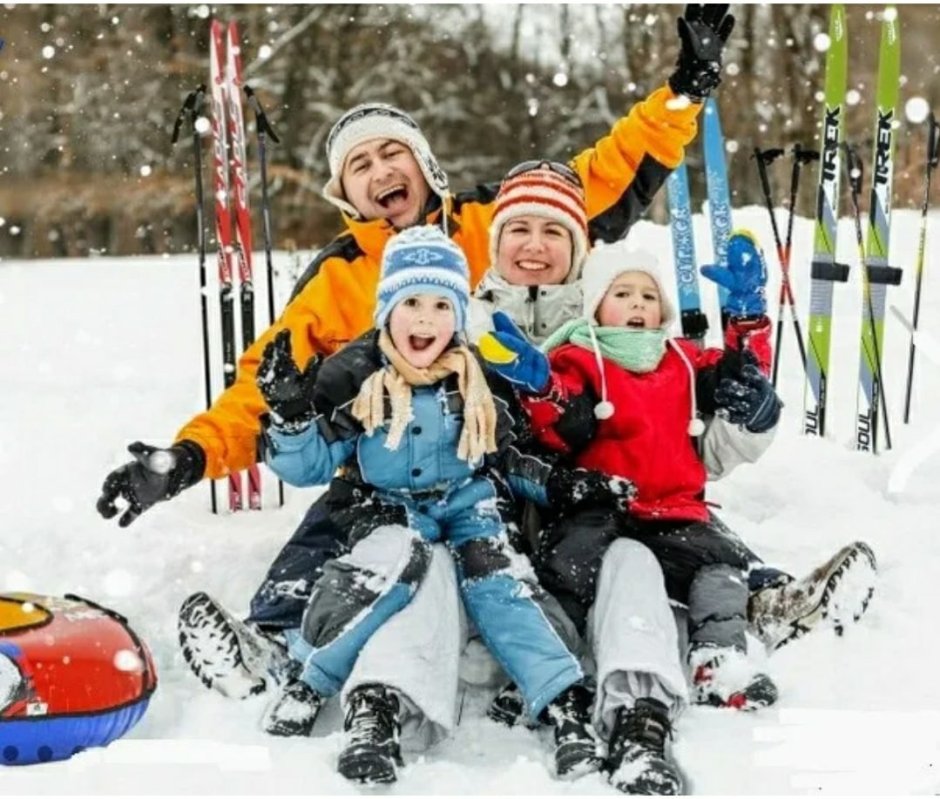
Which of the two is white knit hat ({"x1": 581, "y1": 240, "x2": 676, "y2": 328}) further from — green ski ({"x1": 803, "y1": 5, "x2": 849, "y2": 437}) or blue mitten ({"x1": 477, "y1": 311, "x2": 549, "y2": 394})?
green ski ({"x1": 803, "y1": 5, "x2": 849, "y2": 437})

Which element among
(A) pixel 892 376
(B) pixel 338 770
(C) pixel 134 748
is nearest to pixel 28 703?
(C) pixel 134 748

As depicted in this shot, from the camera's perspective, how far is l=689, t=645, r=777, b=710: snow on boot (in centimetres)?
254

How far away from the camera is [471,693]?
2.69m

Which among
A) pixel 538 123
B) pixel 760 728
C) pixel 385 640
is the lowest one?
pixel 760 728

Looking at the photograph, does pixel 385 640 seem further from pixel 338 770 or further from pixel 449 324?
pixel 449 324

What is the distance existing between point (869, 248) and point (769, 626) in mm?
2793

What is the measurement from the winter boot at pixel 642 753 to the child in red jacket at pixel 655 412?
0.47 metres

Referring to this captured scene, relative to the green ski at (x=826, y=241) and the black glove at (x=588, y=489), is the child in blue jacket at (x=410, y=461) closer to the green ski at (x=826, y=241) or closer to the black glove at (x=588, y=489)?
the black glove at (x=588, y=489)

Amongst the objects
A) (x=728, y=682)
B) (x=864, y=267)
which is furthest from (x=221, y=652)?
(x=864, y=267)

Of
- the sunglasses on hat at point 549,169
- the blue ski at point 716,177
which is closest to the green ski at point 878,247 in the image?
the blue ski at point 716,177

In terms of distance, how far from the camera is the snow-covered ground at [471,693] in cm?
221

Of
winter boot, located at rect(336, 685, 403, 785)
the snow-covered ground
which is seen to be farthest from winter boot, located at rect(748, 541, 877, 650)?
winter boot, located at rect(336, 685, 403, 785)

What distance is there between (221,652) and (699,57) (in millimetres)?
2214

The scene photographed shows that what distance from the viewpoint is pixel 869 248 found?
5098 mm
